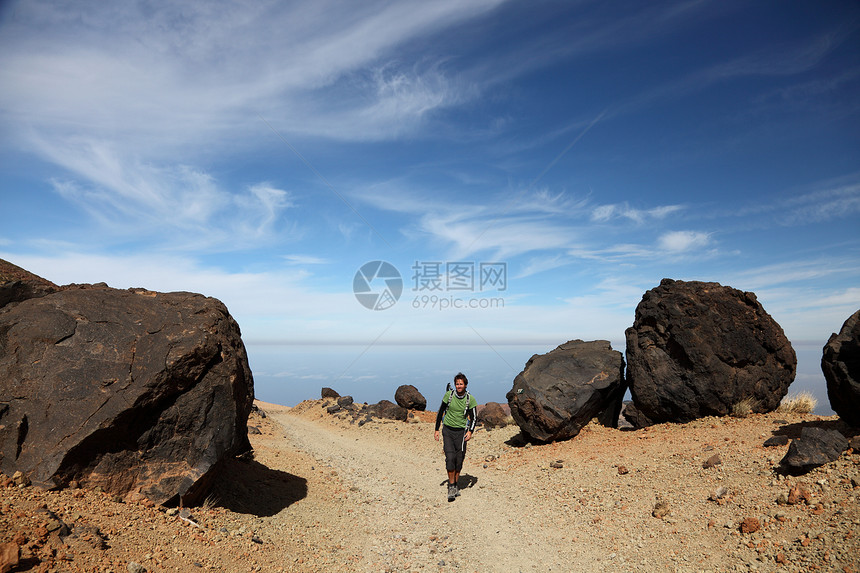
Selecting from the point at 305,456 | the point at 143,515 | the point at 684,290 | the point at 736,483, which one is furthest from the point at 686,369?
the point at 143,515

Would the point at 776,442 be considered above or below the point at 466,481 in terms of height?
above

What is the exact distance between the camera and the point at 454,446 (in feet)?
36.0

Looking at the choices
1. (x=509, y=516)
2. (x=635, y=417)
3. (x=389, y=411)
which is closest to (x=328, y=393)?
(x=389, y=411)

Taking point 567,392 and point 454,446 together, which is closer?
point 454,446

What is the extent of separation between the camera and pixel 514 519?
9094 mm

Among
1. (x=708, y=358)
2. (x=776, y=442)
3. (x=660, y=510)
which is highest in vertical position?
(x=708, y=358)

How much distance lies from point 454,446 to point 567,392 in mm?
5026

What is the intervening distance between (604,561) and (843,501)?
3341 millimetres

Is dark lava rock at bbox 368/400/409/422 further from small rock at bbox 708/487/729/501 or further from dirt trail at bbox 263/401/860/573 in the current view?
small rock at bbox 708/487/729/501

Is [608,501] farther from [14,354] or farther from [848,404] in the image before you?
[14,354]

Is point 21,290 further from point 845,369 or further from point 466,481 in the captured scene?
point 845,369

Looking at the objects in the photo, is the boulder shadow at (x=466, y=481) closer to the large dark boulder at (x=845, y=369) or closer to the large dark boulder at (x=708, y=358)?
the large dark boulder at (x=708, y=358)

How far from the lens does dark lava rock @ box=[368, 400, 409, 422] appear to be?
79.7ft

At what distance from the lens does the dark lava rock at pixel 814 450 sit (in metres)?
7.37
